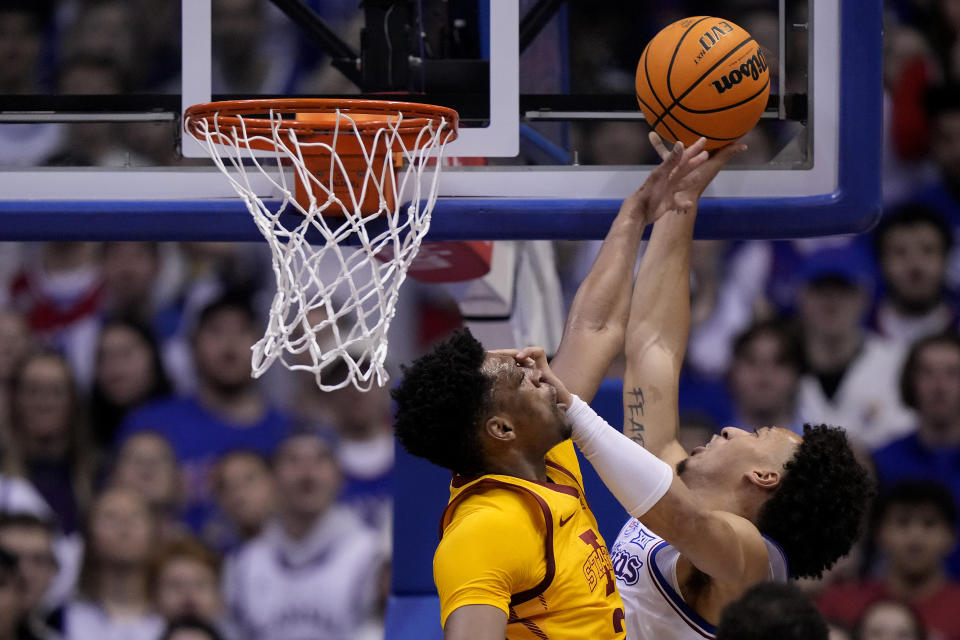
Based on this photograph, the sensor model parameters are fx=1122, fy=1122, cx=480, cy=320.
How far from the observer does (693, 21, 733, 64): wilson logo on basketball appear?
7.94ft

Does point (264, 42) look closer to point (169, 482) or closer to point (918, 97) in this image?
point (169, 482)

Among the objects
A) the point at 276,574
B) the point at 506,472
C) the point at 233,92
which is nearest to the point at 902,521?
the point at 276,574

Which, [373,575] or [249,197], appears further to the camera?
[373,575]

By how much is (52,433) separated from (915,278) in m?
3.64

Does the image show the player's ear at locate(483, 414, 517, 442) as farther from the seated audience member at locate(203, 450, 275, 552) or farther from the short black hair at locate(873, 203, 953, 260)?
the short black hair at locate(873, 203, 953, 260)

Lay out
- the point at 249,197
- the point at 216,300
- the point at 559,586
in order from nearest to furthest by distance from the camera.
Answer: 1. the point at 559,586
2. the point at 249,197
3. the point at 216,300

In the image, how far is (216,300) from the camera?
4773 millimetres

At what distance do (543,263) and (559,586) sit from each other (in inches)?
70.7

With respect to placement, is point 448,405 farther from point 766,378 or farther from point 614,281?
Answer: point 766,378

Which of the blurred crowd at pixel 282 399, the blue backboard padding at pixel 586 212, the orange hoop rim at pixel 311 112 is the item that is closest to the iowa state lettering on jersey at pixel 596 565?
the blue backboard padding at pixel 586 212

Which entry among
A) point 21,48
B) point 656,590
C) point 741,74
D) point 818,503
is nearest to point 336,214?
point 741,74

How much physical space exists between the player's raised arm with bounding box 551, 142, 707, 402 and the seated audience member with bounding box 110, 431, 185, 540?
2504mm

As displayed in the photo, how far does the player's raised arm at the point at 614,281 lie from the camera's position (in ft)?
8.38

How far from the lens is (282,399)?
4.77 meters
